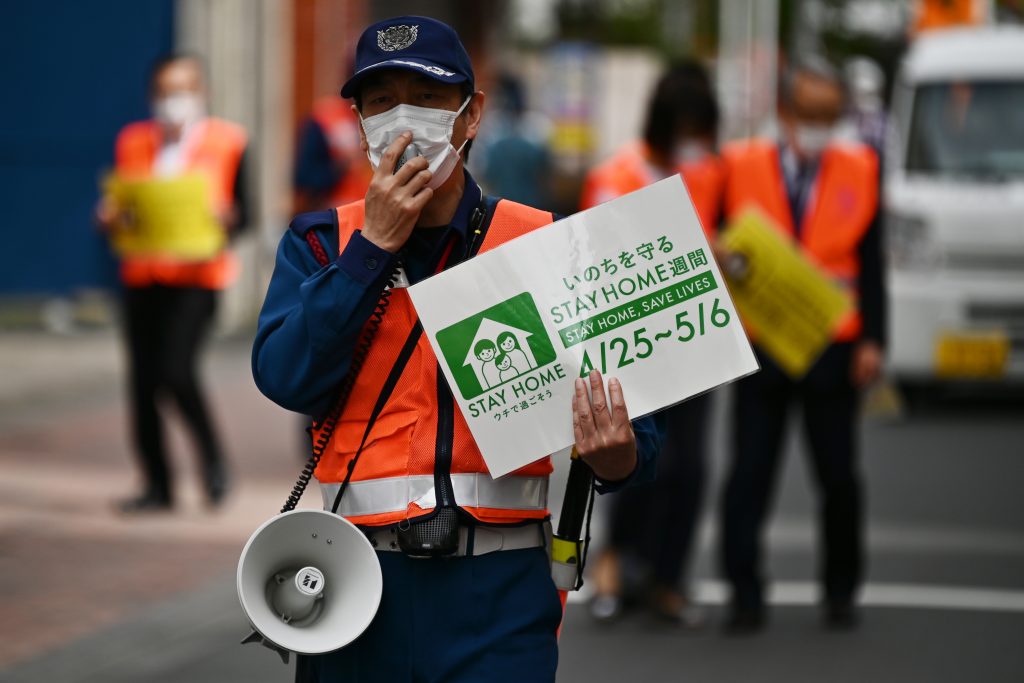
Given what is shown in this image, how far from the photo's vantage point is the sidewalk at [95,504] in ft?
23.0

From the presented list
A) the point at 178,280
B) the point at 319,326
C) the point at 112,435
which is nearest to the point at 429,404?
the point at 319,326

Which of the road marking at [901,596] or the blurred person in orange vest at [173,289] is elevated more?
the blurred person in orange vest at [173,289]

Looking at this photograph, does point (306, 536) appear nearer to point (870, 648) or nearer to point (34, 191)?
point (870, 648)

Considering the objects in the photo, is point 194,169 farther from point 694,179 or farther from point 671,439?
Answer: point 671,439

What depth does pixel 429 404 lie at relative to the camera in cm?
323

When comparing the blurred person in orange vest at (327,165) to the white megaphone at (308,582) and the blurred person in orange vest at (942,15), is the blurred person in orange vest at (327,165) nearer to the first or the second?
the white megaphone at (308,582)

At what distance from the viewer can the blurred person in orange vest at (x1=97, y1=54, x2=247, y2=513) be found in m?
8.82

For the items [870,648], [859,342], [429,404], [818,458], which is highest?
[429,404]

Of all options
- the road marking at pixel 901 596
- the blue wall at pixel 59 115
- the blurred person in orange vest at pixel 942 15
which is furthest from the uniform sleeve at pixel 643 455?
the blurred person in orange vest at pixel 942 15

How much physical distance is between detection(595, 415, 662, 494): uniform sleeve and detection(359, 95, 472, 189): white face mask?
1.94ft

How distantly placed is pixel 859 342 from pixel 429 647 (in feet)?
13.4

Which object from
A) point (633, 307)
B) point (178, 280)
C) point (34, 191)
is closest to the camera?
point (633, 307)

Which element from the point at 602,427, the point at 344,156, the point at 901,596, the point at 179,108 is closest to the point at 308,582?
the point at 602,427

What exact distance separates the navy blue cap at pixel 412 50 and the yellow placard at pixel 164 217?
5.67m
